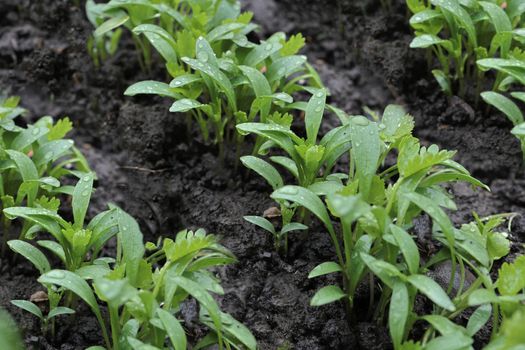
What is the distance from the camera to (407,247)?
2.01 m

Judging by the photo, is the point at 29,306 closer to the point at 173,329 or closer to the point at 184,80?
the point at 173,329

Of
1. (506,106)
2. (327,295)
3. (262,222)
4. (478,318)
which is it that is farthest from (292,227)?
(506,106)

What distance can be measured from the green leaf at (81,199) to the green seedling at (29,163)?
104mm

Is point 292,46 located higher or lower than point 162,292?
higher

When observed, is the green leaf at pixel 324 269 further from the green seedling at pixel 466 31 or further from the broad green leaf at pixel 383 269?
the green seedling at pixel 466 31

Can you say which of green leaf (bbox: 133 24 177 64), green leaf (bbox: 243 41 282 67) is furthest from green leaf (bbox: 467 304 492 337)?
green leaf (bbox: 133 24 177 64)

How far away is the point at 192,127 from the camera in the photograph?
10.1ft

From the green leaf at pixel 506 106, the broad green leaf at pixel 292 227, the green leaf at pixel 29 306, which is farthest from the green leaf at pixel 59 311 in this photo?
the green leaf at pixel 506 106

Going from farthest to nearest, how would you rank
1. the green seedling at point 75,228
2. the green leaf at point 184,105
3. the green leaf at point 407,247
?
the green leaf at point 184,105
the green seedling at point 75,228
the green leaf at point 407,247

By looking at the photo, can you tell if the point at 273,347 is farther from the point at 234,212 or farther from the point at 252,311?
the point at 234,212

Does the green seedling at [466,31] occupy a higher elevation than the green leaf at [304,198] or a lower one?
higher

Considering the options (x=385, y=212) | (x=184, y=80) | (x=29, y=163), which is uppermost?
(x=184, y=80)

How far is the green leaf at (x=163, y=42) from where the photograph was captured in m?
2.83

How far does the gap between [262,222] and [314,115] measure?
0.44 meters
